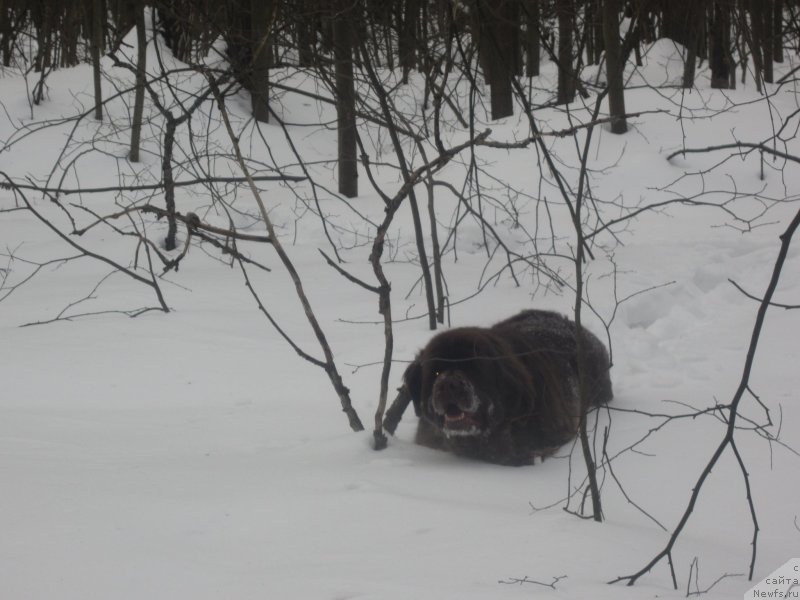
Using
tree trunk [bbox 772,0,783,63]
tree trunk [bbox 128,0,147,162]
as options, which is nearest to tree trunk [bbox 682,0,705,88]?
tree trunk [bbox 772,0,783,63]

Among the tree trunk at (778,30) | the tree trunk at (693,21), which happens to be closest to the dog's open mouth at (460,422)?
the tree trunk at (693,21)

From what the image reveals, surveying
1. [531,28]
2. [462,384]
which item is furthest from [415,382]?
[531,28]

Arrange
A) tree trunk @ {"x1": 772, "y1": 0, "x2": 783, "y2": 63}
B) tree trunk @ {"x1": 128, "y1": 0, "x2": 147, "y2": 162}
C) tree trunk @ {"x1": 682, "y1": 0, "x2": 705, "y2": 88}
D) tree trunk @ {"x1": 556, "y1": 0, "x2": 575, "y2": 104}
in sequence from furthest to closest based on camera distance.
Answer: tree trunk @ {"x1": 128, "y1": 0, "x2": 147, "y2": 162} < tree trunk @ {"x1": 772, "y1": 0, "x2": 783, "y2": 63} < tree trunk @ {"x1": 682, "y1": 0, "x2": 705, "y2": 88} < tree trunk @ {"x1": 556, "y1": 0, "x2": 575, "y2": 104}

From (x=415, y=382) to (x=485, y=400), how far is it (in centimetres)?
Result: 43

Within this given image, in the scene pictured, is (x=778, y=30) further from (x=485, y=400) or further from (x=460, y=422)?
(x=460, y=422)

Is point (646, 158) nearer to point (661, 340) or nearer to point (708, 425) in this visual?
point (661, 340)

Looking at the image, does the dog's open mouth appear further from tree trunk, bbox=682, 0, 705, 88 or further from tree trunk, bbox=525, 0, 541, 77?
tree trunk, bbox=682, 0, 705, 88

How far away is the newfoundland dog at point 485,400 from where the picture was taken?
16.0 feet

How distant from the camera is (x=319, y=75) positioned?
5109 mm

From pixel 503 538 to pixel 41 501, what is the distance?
6.16 feet

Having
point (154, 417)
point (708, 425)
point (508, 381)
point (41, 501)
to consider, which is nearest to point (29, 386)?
point (154, 417)

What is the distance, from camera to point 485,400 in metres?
4.96

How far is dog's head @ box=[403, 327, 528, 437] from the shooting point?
486cm

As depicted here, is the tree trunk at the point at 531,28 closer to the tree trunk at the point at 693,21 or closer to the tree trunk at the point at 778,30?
the tree trunk at the point at 693,21
